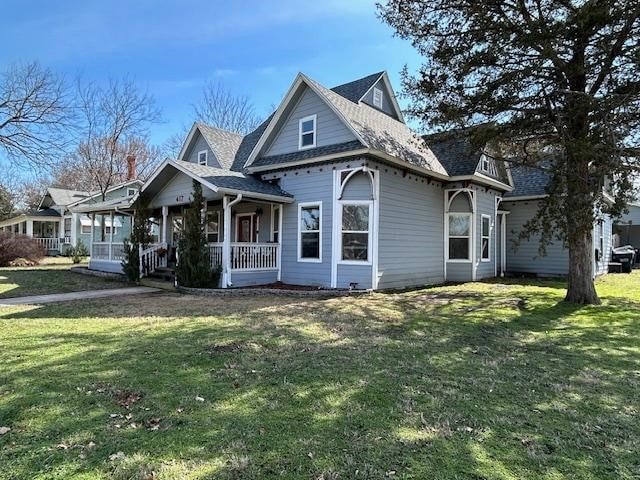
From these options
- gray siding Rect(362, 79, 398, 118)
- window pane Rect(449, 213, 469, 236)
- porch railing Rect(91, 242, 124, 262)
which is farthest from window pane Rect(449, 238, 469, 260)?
porch railing Rect(91, 242, 124, 262)

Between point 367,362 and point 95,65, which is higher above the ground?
point 95,65

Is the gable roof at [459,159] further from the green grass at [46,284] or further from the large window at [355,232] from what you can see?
the green grass at [46,284]

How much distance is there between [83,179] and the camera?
38.7 metres

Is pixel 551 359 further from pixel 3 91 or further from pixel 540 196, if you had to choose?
pixel 3 91

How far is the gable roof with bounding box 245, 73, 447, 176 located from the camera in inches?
472

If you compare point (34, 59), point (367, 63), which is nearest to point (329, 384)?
point (367, 63)

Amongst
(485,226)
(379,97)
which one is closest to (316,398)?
(379,97)

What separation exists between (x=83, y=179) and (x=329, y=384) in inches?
1627

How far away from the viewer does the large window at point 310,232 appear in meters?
12.6

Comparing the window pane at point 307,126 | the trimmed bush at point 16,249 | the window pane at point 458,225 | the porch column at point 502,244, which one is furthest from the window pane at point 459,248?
the trimmed bush at point 16,249

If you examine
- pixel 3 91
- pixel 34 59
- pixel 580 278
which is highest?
pixel 34 59

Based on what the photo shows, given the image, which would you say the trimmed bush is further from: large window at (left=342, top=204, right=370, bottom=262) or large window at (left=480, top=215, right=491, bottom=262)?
large window at (left=480, top=215, right=491, bottom=262)

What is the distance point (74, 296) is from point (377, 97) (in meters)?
12.0

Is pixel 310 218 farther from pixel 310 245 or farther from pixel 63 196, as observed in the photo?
pixel 63 196
